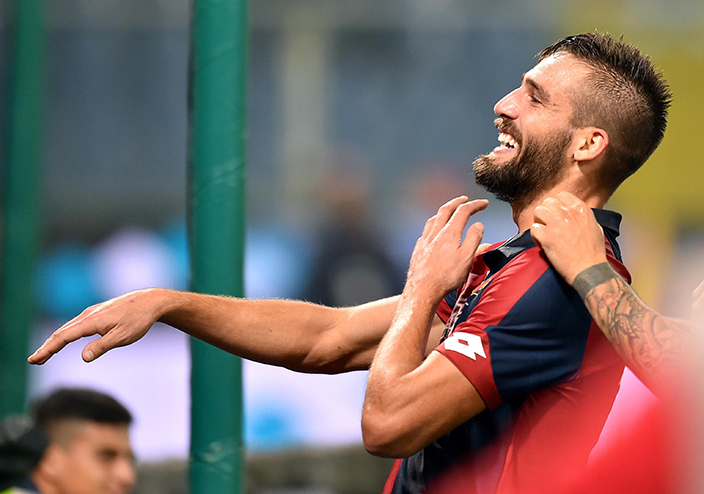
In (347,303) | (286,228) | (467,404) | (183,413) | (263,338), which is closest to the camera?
(467,404)

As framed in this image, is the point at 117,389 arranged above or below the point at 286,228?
below

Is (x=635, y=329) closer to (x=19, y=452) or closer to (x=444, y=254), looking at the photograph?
(x=444, y=254)

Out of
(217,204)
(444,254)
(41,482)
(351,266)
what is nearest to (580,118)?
(444,254)

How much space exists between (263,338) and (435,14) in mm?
11674

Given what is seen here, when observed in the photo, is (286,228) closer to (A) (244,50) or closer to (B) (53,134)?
(B) (53,134)

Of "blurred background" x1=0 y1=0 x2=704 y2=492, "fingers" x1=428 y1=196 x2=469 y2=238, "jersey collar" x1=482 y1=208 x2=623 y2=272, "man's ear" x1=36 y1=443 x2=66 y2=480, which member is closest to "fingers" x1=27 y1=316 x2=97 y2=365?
"fingers" x1=428 y1=196 x2=469 y2=238

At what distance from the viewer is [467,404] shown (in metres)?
2.00

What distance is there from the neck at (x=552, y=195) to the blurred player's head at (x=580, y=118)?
16 mm

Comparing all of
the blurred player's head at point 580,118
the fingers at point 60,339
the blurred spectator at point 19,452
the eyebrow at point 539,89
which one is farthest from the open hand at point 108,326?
the blurred spectator at point 19,452

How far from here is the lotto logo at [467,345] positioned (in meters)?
2.01

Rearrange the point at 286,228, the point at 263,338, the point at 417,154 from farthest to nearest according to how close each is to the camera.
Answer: the point at 417,154, the point at 286,228, the point at 263,338

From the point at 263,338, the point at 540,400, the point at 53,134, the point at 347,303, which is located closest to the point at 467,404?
the point at 540,400

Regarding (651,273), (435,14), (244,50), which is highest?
(435,14)

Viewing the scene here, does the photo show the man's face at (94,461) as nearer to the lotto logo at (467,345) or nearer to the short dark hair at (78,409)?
the short dark hair at (78,409)
